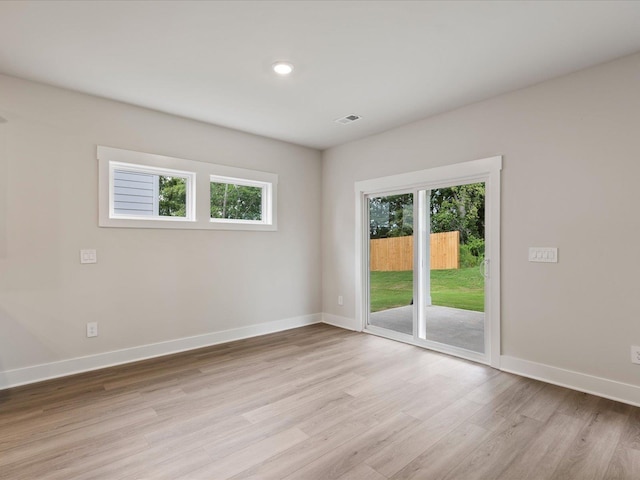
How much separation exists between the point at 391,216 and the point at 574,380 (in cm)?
254

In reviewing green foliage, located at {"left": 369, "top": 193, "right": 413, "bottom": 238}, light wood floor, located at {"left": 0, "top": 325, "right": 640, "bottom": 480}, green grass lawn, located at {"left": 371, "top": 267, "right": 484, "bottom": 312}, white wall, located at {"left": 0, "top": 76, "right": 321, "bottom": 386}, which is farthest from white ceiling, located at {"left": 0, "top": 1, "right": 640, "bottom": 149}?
light wood floor, located at {"left": 0, "top": 325, "right": 640, "bottom": 480}

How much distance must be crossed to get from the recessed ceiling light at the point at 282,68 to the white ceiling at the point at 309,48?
58 mm

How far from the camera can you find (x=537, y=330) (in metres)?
3.08

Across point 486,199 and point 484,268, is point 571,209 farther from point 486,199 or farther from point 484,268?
point 484,268

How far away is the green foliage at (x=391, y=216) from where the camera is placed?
425cm

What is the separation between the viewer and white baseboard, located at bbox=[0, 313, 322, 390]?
2969 mm

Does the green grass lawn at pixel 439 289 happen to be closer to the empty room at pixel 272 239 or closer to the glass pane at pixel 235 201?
the empty room at pixel 272 239

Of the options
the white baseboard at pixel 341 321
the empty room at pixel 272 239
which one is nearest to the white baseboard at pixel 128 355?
the empty room at pixel 272 239

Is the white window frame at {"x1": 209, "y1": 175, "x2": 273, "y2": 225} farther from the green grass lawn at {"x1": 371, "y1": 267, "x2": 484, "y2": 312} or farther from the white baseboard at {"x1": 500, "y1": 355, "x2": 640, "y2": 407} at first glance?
the white baseboard at {"x1": 500, "y1": 355, "x2": 640, "y2": 407}

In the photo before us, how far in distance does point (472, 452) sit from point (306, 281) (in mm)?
3407

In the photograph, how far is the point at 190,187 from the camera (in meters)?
4.07

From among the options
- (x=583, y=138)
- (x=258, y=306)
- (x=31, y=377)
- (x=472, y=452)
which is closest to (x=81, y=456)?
(x=31, y=377)

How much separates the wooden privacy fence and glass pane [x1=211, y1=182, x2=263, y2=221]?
68.5 inches

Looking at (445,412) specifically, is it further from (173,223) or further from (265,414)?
(173,223)
